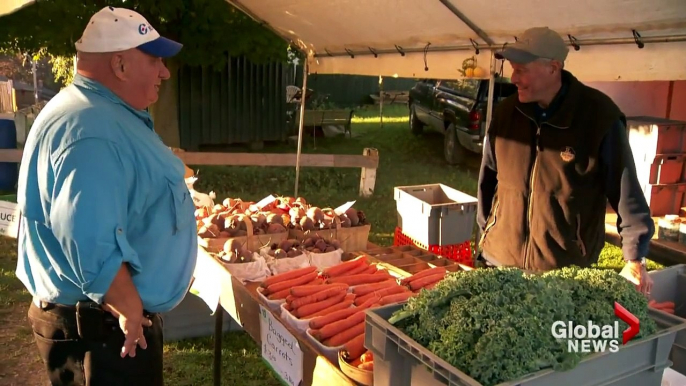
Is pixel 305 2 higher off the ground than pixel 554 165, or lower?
higher

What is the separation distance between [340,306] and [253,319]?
437 mm

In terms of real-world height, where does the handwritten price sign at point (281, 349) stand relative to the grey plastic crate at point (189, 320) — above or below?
above

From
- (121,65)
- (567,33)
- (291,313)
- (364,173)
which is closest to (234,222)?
(291,313)

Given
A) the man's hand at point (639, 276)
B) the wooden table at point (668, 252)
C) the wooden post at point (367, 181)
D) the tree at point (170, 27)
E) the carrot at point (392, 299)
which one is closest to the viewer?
the man's hand at point (639, 276)

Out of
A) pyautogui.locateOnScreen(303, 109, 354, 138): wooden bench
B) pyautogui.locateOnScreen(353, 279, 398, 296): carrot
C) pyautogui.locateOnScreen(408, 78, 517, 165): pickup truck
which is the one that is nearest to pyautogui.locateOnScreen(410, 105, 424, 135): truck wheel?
pyautogui.locateOnScreen(408, 78, 517, 165): pickup truck

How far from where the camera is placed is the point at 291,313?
2693 millimetres

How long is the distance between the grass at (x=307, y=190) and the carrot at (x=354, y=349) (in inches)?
81.5

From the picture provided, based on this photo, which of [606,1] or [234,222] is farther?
[234,222]

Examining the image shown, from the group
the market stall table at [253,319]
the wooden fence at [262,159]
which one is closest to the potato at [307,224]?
the market stall table at [253,319]

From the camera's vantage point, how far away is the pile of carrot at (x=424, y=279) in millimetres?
2982

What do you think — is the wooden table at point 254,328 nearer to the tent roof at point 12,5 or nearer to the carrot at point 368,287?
the carrot at point 368,287

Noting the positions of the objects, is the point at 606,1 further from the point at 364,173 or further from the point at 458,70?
the point at 364,173

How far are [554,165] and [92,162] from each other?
2072mm

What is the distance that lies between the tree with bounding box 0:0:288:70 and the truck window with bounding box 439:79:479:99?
3.58 meters
